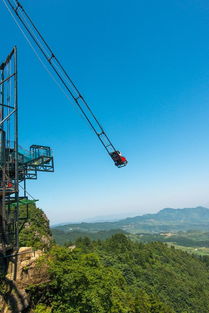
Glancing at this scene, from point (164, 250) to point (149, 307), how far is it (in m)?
105

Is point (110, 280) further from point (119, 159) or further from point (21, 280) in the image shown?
point (119, 159)

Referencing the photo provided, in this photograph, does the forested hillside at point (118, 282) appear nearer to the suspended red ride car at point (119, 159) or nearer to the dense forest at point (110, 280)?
the dense forest at point (110, 280)

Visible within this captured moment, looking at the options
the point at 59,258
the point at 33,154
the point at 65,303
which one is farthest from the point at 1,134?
the point at 65,303

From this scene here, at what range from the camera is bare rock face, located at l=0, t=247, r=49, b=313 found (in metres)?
15.2

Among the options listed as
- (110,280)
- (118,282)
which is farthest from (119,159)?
(118,282)

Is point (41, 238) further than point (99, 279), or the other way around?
point (41, 238)

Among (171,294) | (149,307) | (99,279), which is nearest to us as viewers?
(99,279)

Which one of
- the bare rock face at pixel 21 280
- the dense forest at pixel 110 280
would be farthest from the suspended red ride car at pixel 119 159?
the bare rock face at pixel 21 280

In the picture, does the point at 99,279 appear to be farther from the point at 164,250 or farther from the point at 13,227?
the point at 164,250

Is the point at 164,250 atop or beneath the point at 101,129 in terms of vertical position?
beneath

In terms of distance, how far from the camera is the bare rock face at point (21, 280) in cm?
1523

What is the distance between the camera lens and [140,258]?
10294 cm

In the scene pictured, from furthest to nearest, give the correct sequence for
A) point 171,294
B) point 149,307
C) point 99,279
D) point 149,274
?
point 149,274 → point 171,294 → point 149,307 → point 99,279

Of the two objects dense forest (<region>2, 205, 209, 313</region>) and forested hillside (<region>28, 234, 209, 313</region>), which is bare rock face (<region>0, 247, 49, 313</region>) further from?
forested hillside (<region>28, 234, 209, 313</region>)
